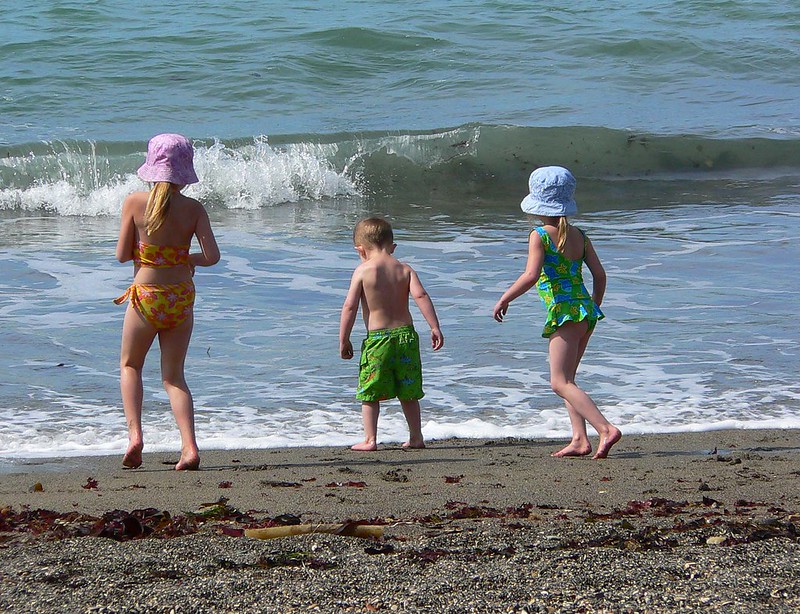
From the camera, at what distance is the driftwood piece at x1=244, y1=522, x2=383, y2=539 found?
11.1ft

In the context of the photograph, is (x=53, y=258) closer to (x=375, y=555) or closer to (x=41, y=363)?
(x=41, y=363)

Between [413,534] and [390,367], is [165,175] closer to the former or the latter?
[390,367]

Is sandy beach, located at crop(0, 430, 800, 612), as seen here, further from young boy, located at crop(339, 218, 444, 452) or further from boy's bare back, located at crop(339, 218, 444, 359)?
boy's bare back, located at crop(339, 218, 444, 359)

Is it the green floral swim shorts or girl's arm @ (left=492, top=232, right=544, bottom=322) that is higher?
girl's arm @ (left=492, top=232, right=544, bottom=322)

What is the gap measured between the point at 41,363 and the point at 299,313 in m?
1.93

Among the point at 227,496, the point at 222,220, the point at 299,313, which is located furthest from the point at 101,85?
the point at 227,496

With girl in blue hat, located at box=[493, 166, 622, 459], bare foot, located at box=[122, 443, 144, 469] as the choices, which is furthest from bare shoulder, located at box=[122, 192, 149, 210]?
girl in blue hat, located at box=[493, 166, 622, 459]

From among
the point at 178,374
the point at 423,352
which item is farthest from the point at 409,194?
the point at 178,374

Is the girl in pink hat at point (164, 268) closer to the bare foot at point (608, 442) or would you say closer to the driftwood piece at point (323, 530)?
the driftwood piece at point (323, 530)

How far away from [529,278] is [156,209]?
1700 mm

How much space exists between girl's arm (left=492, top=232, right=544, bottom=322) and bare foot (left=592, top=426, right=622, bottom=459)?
0.71 meters

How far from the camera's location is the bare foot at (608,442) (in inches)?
197

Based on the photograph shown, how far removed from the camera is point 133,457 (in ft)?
15.7

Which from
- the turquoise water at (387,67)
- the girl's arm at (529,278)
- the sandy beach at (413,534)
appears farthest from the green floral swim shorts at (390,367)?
the turquoise water at (387,67)
